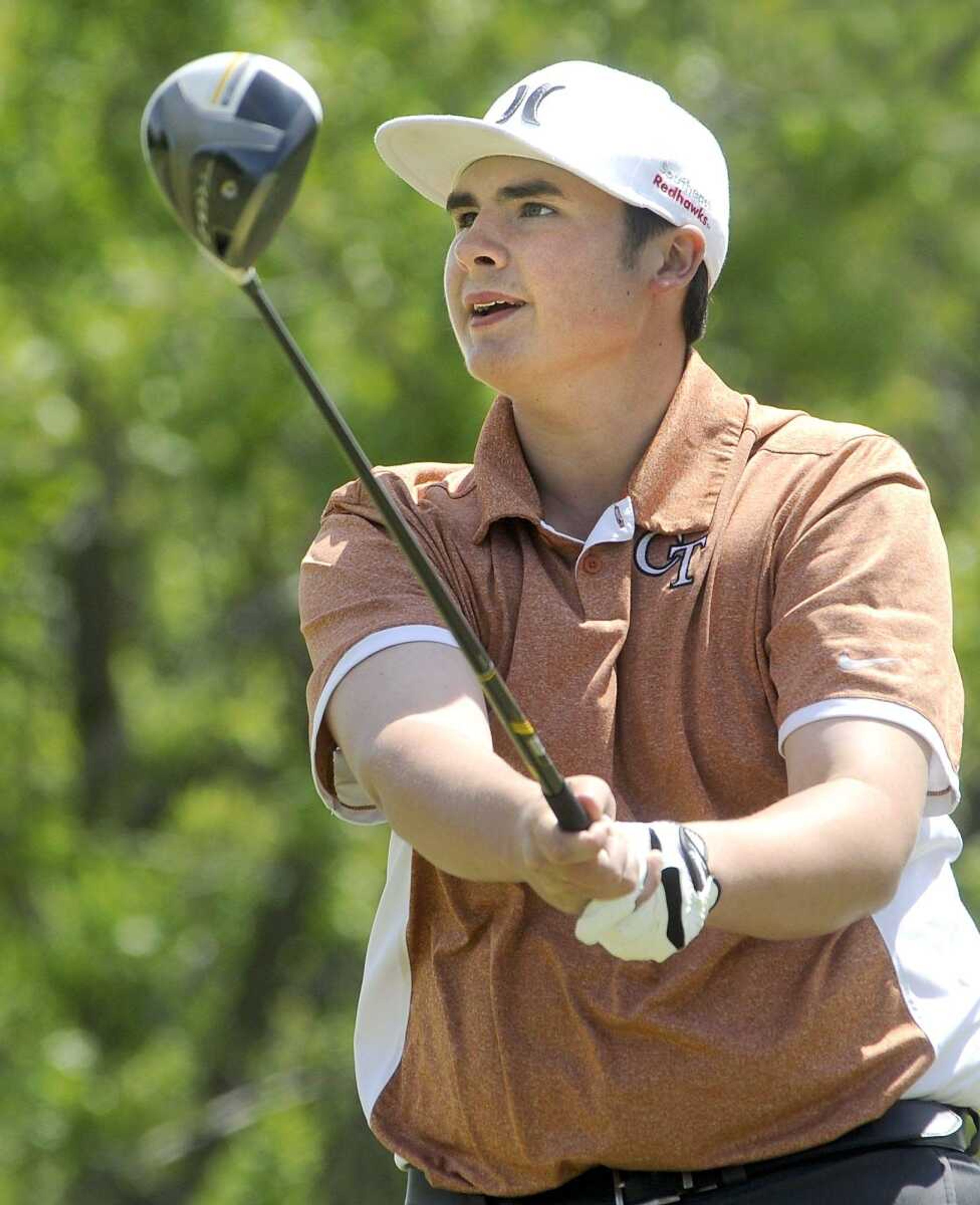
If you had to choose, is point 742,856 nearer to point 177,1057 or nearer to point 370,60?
point 370,60

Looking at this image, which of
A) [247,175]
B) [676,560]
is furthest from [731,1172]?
[247,175]

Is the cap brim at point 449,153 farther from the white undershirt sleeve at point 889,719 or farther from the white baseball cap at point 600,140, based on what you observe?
the white undershirt sleeve at point 889,719

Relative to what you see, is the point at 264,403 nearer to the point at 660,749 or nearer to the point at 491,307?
the point at 491,307

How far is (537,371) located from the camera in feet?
10.2

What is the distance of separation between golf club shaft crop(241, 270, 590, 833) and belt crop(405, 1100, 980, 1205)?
602 millimetres

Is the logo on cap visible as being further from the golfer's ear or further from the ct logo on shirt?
the ct logo on shirt

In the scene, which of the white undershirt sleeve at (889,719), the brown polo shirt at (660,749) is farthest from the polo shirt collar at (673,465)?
the white undershirt sleeve at (889,719)

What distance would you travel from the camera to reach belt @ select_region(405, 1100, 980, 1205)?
2.84 metres

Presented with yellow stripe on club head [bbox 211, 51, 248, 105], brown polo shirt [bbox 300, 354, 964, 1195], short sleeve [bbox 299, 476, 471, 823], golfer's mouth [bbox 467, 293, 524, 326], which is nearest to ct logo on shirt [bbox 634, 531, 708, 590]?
brown polo shirt [bbox 300, 354, 964, 1195]

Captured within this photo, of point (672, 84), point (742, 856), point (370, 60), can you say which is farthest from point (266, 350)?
point (742, 856)

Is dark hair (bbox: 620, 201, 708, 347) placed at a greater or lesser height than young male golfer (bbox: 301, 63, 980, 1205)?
greater

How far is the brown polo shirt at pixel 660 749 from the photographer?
9.20 ft

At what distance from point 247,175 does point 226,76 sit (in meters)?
0.11

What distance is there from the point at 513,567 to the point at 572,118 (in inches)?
23.5
